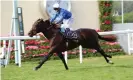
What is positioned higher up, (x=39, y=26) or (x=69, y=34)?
(x=39, y=26)

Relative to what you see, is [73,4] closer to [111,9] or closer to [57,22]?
[111,9]

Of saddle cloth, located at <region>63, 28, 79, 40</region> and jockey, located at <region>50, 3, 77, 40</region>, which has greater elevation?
jockey, located at <region>50, 3, 77, 40</region>

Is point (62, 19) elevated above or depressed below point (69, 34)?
above

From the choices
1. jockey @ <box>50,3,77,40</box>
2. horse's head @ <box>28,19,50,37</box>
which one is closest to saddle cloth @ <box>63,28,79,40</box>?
jockey @ <box>50,3,77,40</box>

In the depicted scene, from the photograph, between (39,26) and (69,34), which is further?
(69,34)

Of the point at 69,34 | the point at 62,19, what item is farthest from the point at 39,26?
the point at 69,34

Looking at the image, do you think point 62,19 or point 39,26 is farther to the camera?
point 62,19

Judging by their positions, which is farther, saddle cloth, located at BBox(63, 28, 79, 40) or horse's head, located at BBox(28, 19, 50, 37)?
saddle cloth, located at BBox(63, 28, 79, 40)

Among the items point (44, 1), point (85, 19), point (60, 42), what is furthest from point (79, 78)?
point (85, 19)

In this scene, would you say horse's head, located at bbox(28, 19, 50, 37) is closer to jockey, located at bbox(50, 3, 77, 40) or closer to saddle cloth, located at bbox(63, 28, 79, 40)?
jockey, located at bbox(50, 3, 77, 40)

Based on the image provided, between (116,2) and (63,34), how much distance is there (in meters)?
9.73

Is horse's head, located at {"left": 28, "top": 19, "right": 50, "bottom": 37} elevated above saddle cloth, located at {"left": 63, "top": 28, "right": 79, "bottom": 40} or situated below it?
above

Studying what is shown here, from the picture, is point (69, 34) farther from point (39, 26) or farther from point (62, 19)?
point (39, 26)

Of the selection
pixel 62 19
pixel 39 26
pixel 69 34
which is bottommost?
pixel 69 34
